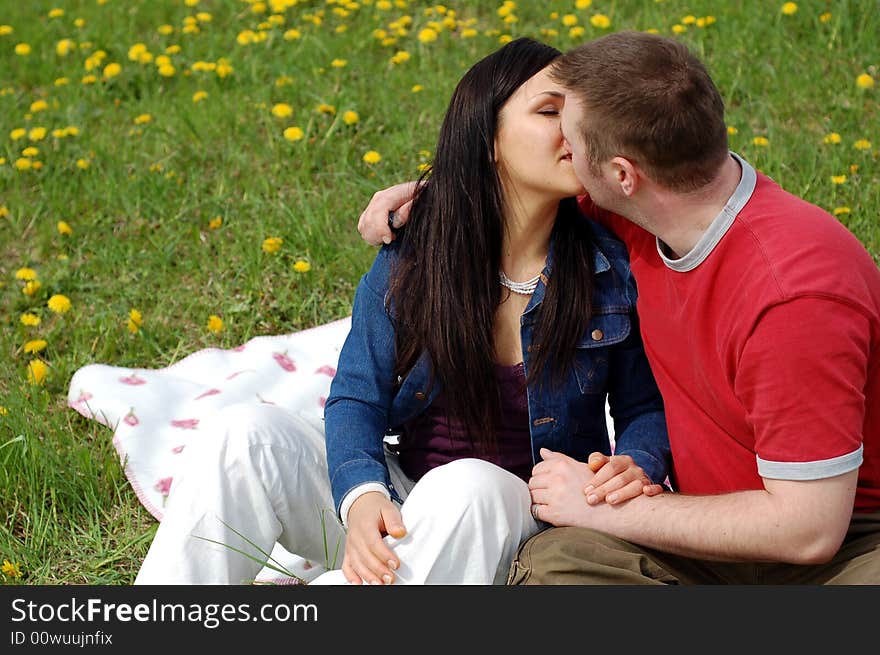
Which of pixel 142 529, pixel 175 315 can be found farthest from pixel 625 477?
pixel 175 315

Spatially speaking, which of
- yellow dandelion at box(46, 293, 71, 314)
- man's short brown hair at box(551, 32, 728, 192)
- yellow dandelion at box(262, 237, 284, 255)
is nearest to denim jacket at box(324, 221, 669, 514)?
man's short brown hair at box(551, 32, 728, 192)

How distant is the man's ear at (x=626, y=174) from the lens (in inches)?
75.2

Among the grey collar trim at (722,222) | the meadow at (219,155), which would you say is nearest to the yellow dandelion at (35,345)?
the meadow at (219,155)

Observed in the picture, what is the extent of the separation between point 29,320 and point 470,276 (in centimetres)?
169

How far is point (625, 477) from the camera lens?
6.78 feet

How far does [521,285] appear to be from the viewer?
2.29 meters

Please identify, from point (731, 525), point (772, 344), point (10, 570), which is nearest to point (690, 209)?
point (772, 344)

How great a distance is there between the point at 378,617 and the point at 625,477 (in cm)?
51

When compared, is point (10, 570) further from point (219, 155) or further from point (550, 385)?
point (219, 155)

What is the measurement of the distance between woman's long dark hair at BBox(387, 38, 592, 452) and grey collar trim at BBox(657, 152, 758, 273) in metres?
0.34

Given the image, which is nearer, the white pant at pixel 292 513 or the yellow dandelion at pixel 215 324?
the white pant at pixel 292 513

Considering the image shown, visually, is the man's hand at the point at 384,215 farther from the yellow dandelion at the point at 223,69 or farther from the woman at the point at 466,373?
the yellow dandelion at the point at 223,69

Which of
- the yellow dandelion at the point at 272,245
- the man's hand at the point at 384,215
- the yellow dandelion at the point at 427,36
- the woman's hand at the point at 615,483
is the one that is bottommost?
the yellow dandelion at the point at 272,245

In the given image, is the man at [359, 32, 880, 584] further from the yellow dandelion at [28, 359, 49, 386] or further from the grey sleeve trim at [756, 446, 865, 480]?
the yellow dandelion at [28, 359, 49, 386]
